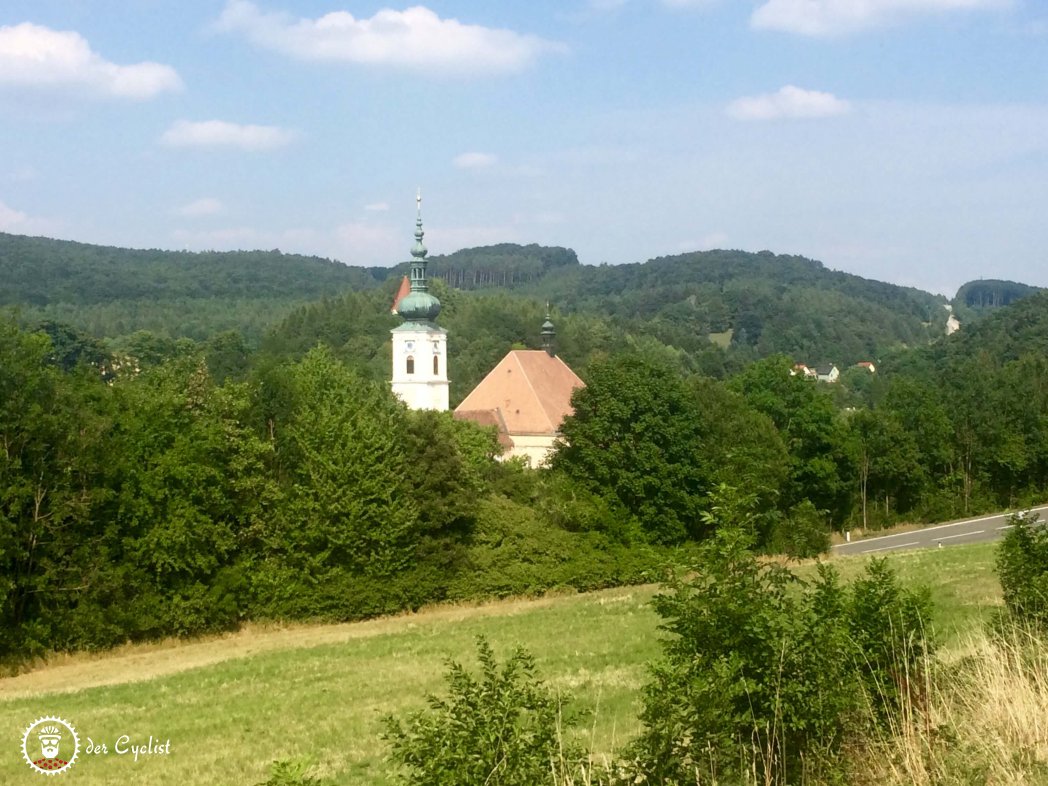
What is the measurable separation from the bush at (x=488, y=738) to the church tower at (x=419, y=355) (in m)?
64.0

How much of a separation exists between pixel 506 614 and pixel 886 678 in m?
22.8

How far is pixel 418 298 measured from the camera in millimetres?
72938

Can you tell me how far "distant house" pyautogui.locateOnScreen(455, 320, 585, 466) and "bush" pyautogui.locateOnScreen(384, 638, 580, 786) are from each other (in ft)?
185

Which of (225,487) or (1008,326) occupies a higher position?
(1008,326)

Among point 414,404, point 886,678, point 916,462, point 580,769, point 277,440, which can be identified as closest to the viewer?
point 580,769

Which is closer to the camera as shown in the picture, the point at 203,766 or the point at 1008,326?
the point at 203,766

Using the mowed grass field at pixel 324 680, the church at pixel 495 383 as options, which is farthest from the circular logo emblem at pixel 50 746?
the church at pixel 495 383

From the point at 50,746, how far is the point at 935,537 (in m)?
37.6

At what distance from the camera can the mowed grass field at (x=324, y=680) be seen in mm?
13742

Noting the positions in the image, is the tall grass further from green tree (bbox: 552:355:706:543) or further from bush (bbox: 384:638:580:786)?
green tree (bbox: 552:355:706:543)

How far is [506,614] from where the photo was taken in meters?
31.1

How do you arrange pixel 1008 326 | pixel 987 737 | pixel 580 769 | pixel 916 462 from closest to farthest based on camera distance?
pixel 580 769, pixel 987 737, pixel 916 462, pixel 1008 326

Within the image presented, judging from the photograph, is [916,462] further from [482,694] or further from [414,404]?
[482,694]

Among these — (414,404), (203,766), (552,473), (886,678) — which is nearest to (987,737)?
(886,678)
